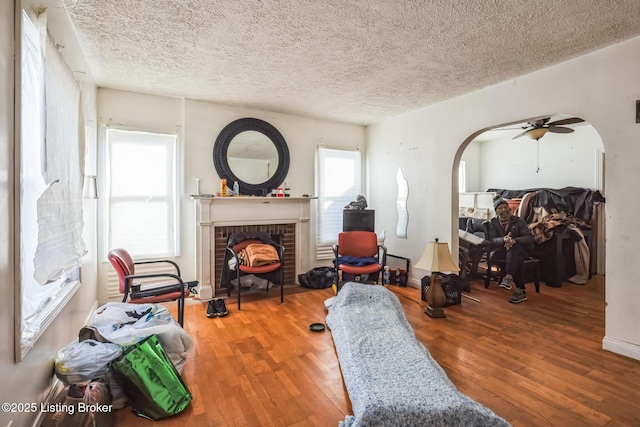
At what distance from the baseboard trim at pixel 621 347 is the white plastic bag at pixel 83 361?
11.7 feet

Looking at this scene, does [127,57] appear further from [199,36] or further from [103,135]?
[103,135]

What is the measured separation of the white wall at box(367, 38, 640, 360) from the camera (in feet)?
8.21

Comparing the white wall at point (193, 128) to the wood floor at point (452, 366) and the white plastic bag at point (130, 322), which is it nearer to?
the wood floor at point (452, 366)

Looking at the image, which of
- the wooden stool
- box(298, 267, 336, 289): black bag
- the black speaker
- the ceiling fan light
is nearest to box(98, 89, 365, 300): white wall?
box(298, 267, 336, 289): black bag

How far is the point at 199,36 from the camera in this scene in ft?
8.14

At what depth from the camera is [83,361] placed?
1.84 meters

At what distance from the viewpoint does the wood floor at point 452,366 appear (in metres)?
1.84

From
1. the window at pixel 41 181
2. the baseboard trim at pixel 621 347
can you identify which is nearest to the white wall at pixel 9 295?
the window at pixel 41 181

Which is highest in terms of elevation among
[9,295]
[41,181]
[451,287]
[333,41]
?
[333,41]

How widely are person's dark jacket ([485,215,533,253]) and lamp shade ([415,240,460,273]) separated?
1435mm

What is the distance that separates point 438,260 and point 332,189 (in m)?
2.29

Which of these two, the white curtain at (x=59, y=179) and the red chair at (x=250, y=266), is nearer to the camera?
the white curtain at (x=59, y=179)

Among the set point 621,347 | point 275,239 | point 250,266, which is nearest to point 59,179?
point 250,266

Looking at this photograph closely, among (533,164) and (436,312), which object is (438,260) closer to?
(436,312)
